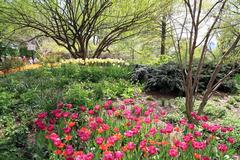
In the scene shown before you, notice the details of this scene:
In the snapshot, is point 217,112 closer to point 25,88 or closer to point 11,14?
point 25,88

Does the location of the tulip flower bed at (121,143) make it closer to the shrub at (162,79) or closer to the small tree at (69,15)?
the shrub at (162,79)

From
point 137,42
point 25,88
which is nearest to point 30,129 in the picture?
point 25,88

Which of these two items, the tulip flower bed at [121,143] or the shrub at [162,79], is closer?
the tulip flower bed at [121,143]

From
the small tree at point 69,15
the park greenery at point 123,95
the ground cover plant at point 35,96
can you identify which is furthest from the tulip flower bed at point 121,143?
the small tree at point 69,15

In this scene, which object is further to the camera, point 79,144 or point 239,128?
point 239,128

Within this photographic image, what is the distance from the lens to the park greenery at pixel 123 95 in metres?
2.89

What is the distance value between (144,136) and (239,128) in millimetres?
2123

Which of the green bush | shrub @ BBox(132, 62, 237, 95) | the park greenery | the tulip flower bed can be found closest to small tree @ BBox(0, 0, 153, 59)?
the park greenery

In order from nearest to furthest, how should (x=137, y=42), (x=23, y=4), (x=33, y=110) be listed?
(x=33, y=110) < (x=23, y=4) < (x=137, y=42)

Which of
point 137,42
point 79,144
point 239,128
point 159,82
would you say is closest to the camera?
point 79,144

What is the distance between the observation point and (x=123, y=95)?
5684 mm

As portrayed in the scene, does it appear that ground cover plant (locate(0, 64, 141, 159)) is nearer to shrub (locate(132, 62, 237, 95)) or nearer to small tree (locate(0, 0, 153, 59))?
shrub (locate(132, 62, 237, 95))

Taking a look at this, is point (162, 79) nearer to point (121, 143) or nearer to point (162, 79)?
point (162, 79)

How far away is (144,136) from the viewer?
10.5ft
